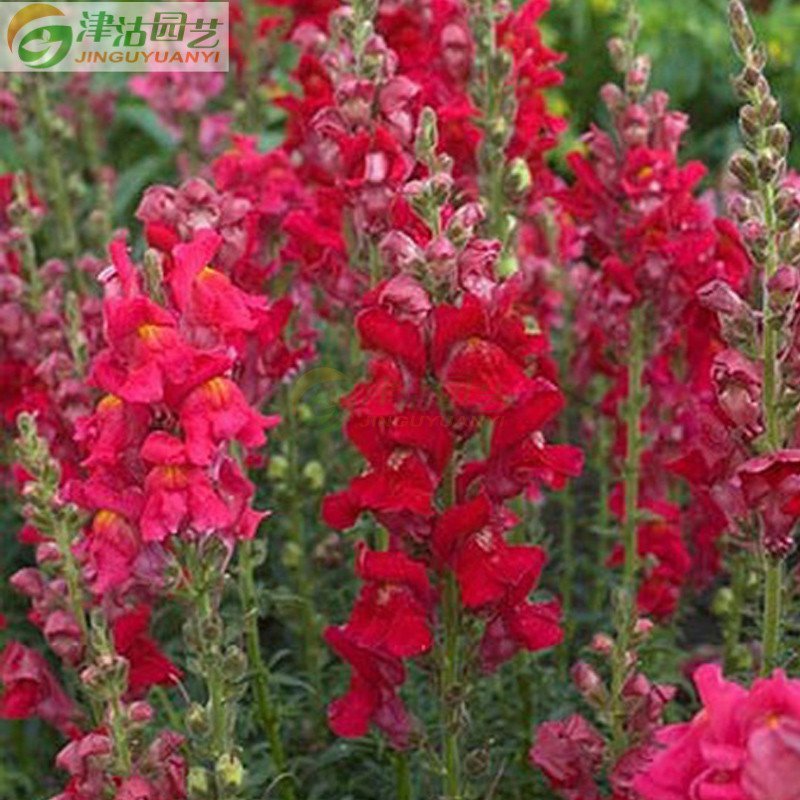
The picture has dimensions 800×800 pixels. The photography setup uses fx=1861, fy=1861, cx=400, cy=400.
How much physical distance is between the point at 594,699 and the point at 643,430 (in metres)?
1.51

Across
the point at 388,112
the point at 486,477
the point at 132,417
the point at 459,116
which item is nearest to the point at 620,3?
the point at 459,116

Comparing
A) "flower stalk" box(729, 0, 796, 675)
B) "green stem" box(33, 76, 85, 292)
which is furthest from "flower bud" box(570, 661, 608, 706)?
"green stem" box(33, 76, 85, 292)

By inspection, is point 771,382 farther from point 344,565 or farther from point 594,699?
point 344,565

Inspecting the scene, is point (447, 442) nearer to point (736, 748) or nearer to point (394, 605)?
point (394, 605)

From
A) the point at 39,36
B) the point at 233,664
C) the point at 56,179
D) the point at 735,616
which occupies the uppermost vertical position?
the point at 39,36

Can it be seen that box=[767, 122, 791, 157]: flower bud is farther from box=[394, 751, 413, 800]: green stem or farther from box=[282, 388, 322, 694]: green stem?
box=[282, 388, 322, 694]: green stem

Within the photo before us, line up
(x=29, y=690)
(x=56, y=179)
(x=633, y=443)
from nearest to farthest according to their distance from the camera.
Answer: (x=29, y=690), (x=633, y=443), (x=56, y=179)

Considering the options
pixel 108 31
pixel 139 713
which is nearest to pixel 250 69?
pixel 108 31

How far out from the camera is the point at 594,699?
296 cm

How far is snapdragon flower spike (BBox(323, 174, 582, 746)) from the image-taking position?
9.04 ft

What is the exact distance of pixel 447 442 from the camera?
2799 millimetres

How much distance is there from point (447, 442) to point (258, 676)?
94 centimetres

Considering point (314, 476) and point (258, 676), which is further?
point (314, 476)

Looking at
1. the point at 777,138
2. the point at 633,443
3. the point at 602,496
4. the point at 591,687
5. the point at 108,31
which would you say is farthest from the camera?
the point at 108,31
